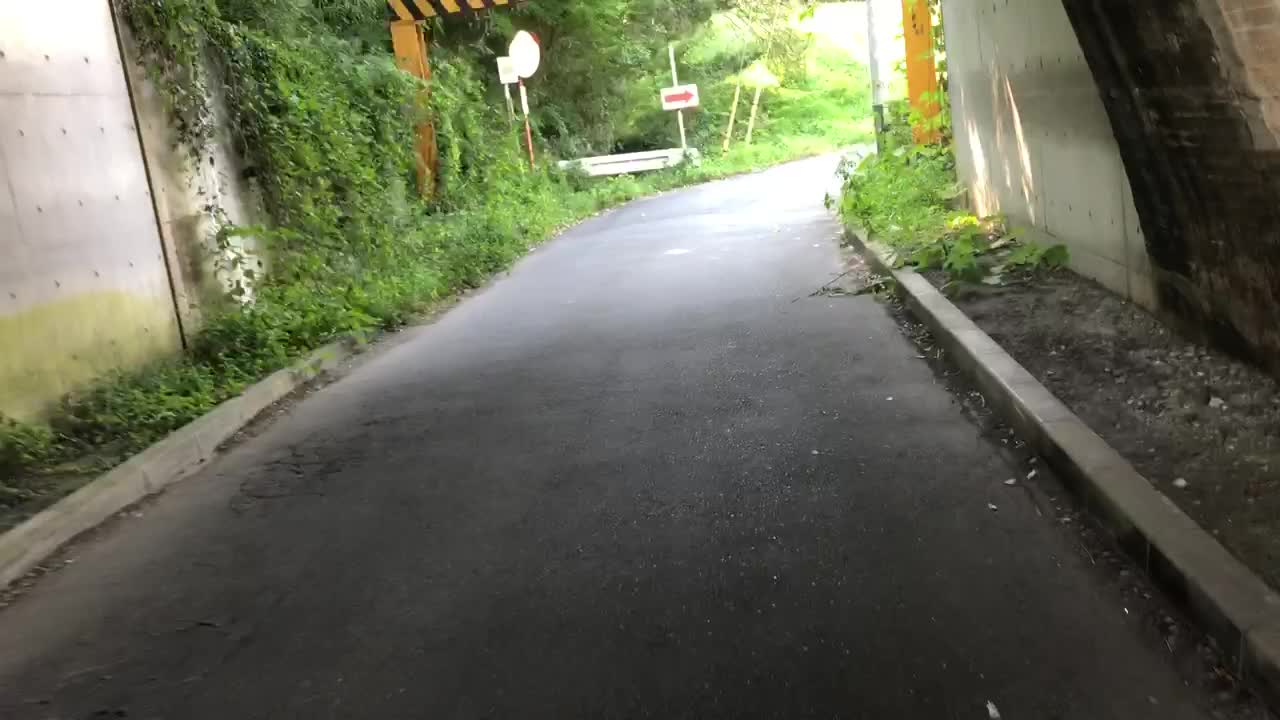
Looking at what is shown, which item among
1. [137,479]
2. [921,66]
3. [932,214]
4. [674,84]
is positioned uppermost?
[674,84]

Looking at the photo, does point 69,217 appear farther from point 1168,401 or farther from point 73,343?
point 1168,401

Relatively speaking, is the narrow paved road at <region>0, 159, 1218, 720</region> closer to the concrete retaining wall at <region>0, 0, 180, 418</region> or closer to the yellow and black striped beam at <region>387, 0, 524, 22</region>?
the concrete retaining wall at <region>0, 0, 180, 418</region>

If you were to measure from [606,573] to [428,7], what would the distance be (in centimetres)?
1452

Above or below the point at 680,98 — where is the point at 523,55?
above

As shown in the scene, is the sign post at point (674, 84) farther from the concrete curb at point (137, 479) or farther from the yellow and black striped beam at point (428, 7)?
the concrete curb at point (137, 479)

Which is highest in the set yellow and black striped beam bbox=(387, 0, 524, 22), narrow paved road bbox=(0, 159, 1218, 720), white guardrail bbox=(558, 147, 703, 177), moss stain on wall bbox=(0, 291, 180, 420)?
yellow and black striped beam bbox=(387, 0, 524, 22)

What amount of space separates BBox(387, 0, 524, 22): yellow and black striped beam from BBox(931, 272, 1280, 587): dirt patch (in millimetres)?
11751

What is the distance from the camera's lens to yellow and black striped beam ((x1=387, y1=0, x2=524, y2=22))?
16.6 metres

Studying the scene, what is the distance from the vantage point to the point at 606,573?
4.28 m

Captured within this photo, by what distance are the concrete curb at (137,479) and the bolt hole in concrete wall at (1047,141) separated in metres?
5.88

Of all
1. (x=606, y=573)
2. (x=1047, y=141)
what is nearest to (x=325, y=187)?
(x=1047, y=141)

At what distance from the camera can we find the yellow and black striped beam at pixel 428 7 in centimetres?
1656

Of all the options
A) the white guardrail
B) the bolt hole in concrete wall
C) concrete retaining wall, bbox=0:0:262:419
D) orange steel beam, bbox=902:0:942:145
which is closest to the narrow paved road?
concrete retaining wall, bbox=0:0:262:419

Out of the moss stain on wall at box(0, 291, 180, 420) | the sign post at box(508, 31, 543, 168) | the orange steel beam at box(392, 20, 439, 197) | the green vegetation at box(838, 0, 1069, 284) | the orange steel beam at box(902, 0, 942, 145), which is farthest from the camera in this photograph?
the sign post at box(508, 31, 543, 168)
